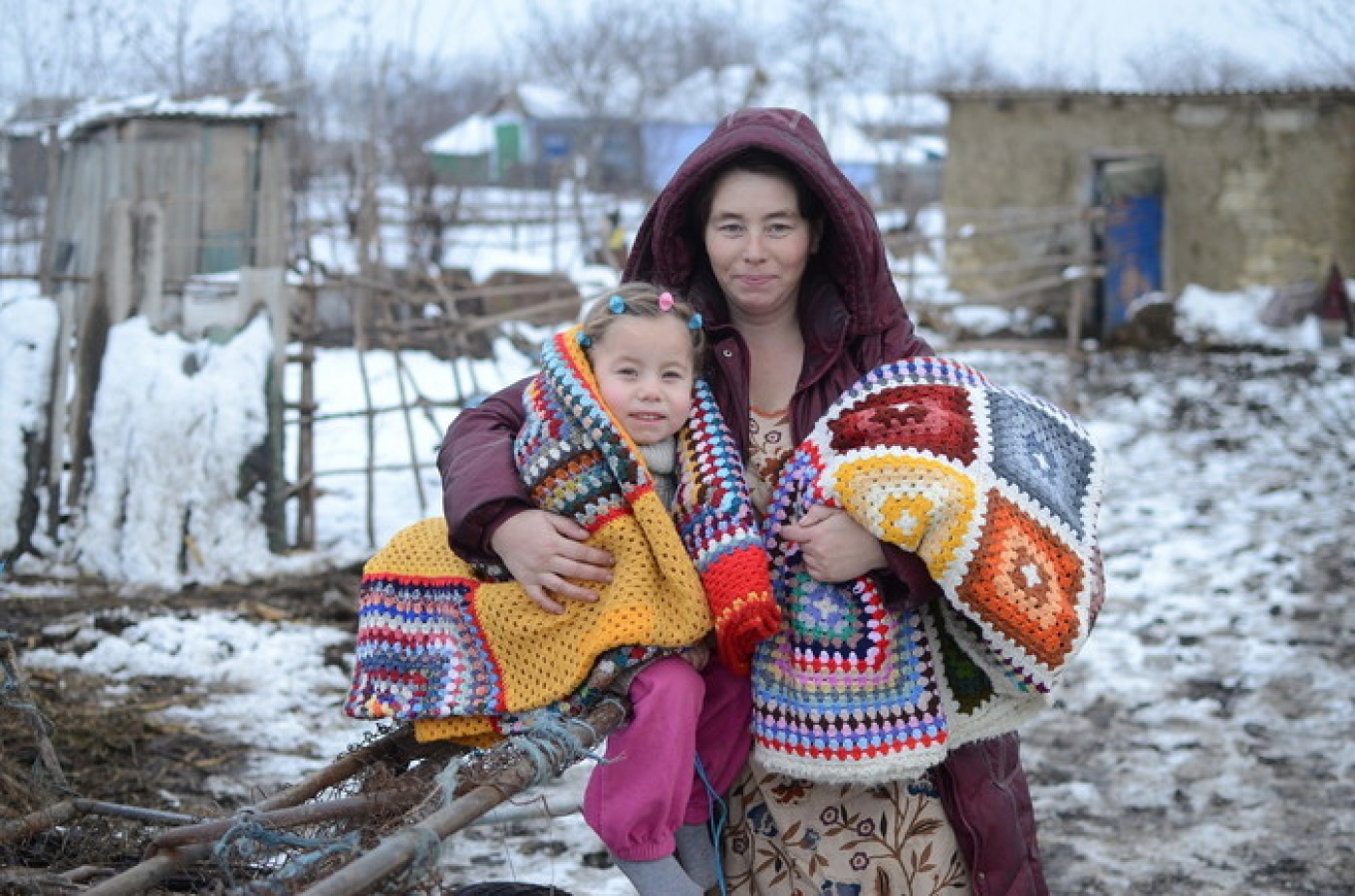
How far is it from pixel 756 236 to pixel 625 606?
2.05 feet

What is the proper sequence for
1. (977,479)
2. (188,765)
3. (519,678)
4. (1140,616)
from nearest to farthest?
(977,479) < (519,678) < (188,765) < (1140,616)

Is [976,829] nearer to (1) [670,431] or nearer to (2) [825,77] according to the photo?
(1) [670,431]

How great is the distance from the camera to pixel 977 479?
2074 millimetres

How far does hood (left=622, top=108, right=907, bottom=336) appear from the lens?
7.43 ft

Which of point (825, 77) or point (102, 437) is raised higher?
point (825, 77)

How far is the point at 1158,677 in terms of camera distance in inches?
224

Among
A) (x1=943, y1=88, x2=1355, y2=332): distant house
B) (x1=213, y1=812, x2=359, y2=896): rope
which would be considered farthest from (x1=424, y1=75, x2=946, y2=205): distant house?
(x1=213, y1=812, x2=359, y2=896): rope

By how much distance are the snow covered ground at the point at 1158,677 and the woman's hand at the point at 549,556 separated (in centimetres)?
133

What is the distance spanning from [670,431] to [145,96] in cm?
707

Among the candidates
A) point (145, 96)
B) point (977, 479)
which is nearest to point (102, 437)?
point (145, 96)

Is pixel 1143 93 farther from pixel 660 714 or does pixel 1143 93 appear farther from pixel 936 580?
pixel 660 714

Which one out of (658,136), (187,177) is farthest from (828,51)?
(187,177)

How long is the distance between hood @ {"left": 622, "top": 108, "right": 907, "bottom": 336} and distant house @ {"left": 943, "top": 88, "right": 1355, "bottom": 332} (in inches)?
551

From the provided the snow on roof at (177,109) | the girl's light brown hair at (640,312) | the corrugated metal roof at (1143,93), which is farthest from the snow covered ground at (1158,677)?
the corrugated metal roof at (1143,93)
